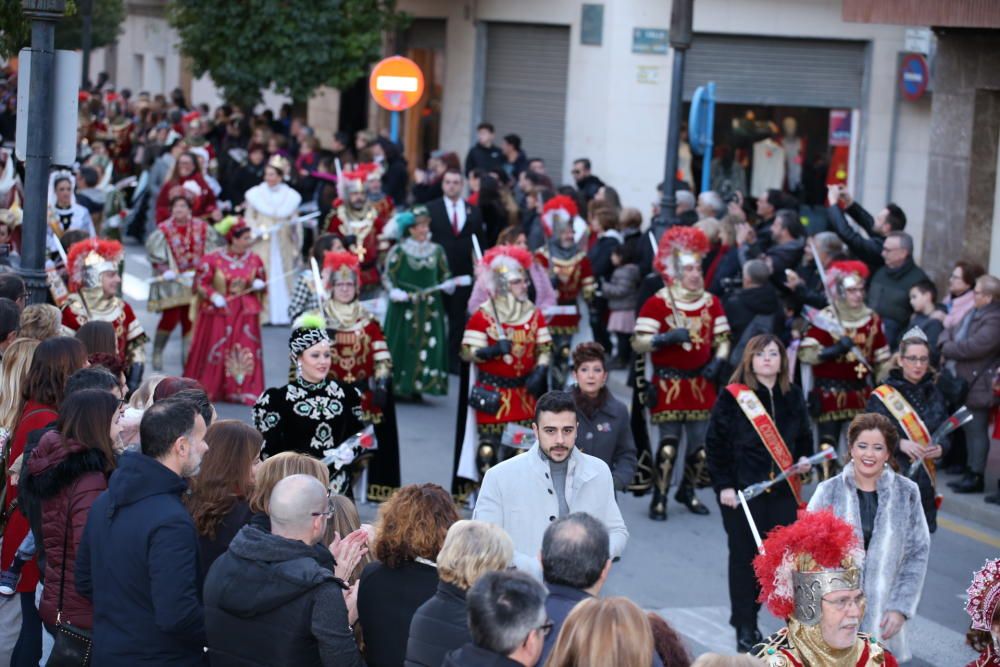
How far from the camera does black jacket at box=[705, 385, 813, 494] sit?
9070mm

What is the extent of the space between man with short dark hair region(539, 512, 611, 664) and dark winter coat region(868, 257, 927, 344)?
8652mm

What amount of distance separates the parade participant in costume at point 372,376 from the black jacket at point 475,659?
6377mm

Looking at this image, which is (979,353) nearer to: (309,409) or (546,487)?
(309,409)

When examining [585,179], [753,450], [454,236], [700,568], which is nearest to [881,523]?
[753,450]

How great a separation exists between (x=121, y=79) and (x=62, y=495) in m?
45.8

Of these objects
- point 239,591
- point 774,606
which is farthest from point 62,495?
point 774,606

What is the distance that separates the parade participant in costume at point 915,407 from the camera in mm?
9406

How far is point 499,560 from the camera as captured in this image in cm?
540

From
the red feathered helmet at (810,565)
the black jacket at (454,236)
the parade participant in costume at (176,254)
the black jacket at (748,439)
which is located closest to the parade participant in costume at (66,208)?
the parade participant in costume at (176,254)

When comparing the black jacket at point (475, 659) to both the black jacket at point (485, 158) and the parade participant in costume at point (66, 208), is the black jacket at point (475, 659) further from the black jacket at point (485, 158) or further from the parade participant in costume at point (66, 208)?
the black jacket at point (485, 158)

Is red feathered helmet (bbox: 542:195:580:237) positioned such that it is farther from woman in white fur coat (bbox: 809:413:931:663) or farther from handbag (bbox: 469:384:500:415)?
woman in white fur coat (bbox: 809:413:931:663)

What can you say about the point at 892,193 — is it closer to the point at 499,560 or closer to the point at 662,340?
the point at 662,340

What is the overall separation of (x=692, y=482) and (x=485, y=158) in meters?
10.3

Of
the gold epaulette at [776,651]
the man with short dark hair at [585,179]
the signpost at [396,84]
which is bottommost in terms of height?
the gold epaulette at [776,651]
